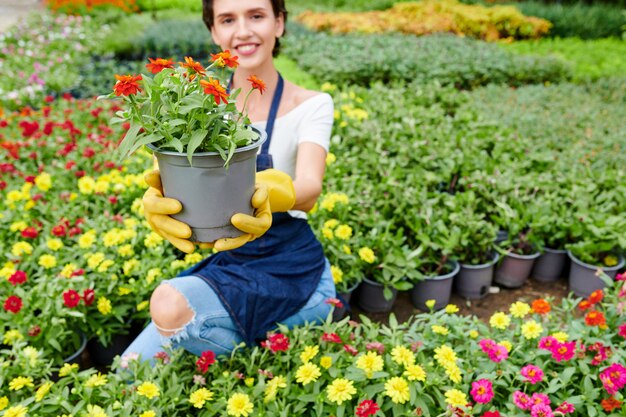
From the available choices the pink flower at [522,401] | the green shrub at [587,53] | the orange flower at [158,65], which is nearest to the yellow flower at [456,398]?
the pink flower at [522,401]

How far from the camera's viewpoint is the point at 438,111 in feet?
13.8

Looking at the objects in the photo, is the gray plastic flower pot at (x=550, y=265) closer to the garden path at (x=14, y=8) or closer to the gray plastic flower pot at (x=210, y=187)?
the gray plastic flower pot at (x=210, y=187)

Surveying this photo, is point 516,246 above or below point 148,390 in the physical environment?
below

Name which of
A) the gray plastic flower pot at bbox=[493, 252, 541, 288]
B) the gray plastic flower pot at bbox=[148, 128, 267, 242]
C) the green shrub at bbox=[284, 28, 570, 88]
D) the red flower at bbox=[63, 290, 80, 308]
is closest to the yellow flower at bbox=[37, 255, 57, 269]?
the red flower at bbox=[63, 290, 80, 308]

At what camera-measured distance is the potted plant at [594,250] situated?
108 inches

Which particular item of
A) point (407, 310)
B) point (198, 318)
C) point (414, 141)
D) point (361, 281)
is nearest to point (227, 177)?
point (198, 318)

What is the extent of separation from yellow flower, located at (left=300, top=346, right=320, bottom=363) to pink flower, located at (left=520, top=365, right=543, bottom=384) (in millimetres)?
609

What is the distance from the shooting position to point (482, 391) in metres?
1.49

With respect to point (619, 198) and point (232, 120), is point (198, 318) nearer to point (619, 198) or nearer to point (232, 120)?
point (232, 120)

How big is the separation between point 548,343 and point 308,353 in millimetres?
750

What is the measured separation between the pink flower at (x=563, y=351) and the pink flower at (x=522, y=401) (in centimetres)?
20

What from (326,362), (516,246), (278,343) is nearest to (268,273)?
(278,343)

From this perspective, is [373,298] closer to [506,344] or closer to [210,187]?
[506,344]

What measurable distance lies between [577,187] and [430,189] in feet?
2.65
